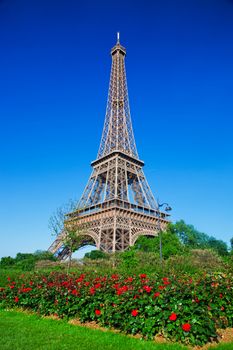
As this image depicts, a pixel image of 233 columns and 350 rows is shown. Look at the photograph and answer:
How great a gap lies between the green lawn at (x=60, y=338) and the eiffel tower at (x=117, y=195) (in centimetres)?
1953

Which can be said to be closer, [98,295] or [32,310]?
[98,295]

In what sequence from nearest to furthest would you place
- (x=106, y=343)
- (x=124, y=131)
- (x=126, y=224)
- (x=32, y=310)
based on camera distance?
(x=106, y=343) → (x=32, y=310) → (x=126, y=224) → (x=124, y=131)

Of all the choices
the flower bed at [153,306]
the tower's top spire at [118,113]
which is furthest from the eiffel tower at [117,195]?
the flower bed at [153,306]

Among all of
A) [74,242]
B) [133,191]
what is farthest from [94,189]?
[74,242]

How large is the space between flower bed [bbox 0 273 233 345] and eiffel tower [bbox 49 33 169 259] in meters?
18.5

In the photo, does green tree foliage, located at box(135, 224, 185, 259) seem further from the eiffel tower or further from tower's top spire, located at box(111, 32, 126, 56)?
tower's top spire, located at box(111, 32, 126, 56)

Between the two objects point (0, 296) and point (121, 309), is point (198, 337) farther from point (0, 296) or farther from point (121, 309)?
point (0, 296)

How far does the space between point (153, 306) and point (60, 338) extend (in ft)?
6.61

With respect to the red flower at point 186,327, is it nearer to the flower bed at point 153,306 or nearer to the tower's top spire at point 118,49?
the flower bed at point 153,306

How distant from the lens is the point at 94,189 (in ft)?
141

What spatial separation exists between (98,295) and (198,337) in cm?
267

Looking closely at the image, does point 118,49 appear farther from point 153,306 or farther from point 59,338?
point 59,338

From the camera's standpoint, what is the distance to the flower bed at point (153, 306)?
5.00 m

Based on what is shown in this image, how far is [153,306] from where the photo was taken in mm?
5508
